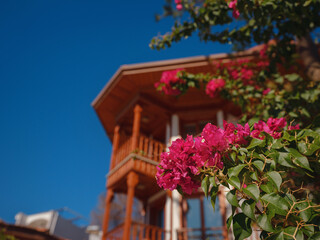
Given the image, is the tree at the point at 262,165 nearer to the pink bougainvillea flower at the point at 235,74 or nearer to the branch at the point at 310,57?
the branch at the point at 310,57

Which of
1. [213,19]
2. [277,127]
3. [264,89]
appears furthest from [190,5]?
[277,127]

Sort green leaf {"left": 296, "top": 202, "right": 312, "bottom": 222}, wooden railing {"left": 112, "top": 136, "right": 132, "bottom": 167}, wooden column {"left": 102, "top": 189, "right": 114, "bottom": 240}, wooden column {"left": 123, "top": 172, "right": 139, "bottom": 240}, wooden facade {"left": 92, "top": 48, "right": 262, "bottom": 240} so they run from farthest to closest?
wooden railing {"left": 112, "top": 136, "right": 132, "bottom": 167}, wooden column {"left": 102, "top": 189, "right": 114, "bottom": 240}, wooden facade {"left": 92, "top": 48, "right": 262, "bottom": 240}, wooden column {"left": 123, "top": 172, "right": 139, "bottom": 240}, green leaf {"left": 296, "top": 202, "right": 312, "bottom": 222}

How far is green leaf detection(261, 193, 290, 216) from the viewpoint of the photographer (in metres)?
1.45

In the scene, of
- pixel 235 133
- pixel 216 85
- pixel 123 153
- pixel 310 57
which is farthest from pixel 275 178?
pixel 123 153

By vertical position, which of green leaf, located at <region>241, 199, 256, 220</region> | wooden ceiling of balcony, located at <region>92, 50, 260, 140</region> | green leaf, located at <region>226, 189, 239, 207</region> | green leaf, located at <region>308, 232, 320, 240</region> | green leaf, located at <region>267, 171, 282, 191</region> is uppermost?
wooden ceiling of balcony, located at <region>92, 50, 260, 140</region>

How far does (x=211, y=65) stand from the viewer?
8.14m

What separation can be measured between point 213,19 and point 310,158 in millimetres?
2955

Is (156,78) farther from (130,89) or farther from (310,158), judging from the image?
(310,158)

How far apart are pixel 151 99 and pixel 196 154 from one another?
Result: 26.1 feet

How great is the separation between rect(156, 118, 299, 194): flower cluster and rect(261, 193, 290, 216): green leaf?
0.33m

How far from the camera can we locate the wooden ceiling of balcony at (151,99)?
8.45 metres

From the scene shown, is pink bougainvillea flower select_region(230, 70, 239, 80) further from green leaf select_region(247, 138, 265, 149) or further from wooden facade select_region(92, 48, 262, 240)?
green leaf select_region(247, 138, 265, 149)

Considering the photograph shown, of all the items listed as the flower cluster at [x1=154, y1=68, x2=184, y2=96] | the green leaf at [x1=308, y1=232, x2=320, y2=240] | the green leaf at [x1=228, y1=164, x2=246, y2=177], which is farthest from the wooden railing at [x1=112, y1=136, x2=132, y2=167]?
the green leaf at [x1=308, y1=232, x2=320, y2=240]

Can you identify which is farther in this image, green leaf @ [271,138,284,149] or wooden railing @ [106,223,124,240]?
wooden railing @ [106,223,124,240]
